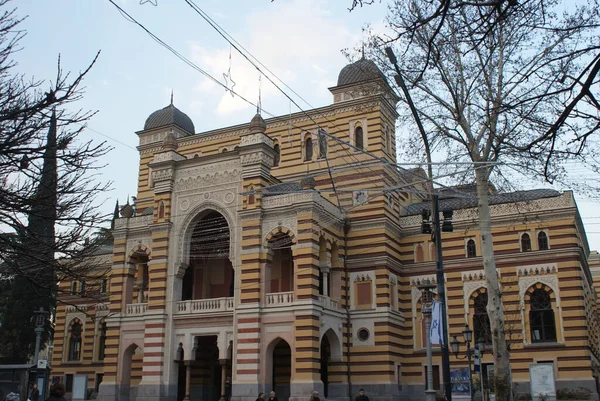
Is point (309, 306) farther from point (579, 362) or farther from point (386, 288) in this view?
point (579, 362)

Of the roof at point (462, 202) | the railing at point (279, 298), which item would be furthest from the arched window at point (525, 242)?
the railing at point (279, 298)

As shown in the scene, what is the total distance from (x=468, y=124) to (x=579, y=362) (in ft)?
52.0

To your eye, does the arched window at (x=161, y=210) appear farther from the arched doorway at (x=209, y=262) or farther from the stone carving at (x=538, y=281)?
the stone carving at (x=538, y=281)

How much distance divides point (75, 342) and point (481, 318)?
26.5 metres

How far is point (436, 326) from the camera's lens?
681 inches

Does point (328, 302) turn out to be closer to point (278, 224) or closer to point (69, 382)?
point (278, 224)

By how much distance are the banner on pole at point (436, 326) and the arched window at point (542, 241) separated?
16261mm

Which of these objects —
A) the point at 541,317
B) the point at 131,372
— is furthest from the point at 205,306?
the point at 541,317

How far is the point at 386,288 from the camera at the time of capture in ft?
104

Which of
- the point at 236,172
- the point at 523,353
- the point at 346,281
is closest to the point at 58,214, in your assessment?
the point at 236,172

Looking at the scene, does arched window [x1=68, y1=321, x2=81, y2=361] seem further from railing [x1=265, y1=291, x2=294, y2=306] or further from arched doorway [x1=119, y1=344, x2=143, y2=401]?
railing [x1=265, y1=291, x2=294, y2=306]

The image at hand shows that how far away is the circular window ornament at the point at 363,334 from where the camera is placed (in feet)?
103

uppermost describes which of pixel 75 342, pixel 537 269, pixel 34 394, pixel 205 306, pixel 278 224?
pixel 278 224

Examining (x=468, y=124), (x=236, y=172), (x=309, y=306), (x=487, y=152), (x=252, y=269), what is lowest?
(x=309, y=306)
